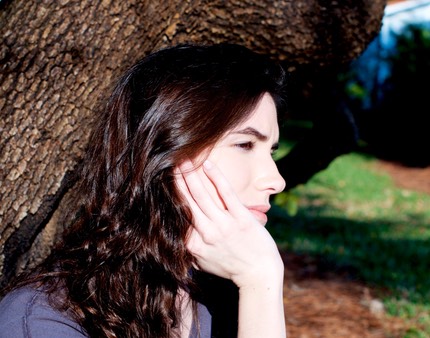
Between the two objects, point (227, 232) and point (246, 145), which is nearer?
point (227, 232)

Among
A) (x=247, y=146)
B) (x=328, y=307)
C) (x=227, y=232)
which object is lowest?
(x=328, y=307)

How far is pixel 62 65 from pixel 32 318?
3.28 ft

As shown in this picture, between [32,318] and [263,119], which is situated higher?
[263,119]

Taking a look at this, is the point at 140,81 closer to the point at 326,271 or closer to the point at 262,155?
the point at 262,155

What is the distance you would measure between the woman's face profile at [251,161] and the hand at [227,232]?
36mm

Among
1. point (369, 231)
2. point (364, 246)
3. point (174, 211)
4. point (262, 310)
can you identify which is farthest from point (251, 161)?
point (369, 231)

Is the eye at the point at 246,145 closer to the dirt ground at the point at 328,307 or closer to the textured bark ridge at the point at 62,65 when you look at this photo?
the textured bark ridge at the point at 62,65

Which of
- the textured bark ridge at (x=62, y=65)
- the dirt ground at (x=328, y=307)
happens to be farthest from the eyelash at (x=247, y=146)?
the dirt ground at (x=328, y=307)

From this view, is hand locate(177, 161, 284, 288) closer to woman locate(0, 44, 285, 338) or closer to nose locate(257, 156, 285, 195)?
woman locate(0, 44, 285, 338)

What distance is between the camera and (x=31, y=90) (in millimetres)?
2354

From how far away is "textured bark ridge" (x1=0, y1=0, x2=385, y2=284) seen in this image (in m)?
2.32

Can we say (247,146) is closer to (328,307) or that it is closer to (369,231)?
(328,307)

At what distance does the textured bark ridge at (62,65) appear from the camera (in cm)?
232

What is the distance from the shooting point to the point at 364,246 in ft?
25.6
